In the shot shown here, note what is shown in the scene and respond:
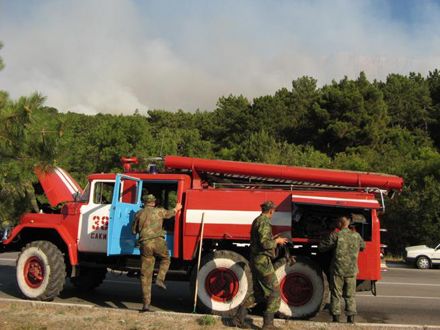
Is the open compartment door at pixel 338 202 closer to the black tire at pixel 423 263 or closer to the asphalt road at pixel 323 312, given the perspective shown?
the asphalt road at pixel 323 312

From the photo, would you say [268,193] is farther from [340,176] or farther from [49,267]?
[49,267]

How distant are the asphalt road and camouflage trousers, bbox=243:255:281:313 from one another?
5.18ft

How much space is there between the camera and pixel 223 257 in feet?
28.0

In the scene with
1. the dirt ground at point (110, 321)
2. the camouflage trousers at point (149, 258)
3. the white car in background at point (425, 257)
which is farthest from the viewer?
the white car in background at point (425, 257)

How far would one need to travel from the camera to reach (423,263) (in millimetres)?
21781

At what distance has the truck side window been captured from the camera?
31.3 ft

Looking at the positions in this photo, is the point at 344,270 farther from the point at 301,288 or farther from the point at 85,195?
the point at 85,195

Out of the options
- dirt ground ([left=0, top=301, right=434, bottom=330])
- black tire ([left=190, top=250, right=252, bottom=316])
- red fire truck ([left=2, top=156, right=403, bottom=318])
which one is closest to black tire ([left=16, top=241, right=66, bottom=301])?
red fire truck ([left=2, top=156, right=403, bottom=318])

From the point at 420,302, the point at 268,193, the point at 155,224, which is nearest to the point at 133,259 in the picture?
the point at 155,224

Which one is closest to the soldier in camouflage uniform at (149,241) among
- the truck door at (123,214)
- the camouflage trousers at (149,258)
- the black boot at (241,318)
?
the camouflage trousers at (149,258)

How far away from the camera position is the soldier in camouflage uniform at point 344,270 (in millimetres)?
7879

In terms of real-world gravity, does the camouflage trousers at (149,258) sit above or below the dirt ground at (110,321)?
above

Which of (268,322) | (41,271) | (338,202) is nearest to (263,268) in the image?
(268,322)

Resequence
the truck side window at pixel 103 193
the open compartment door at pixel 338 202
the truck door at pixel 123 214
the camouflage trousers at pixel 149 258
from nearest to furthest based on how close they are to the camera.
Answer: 1. the camouflage trousers at pixel 149 258
2. the open compartment door at pixel 338 202
3. the truck door at pixel 123 214
4. the truck side window at pixel 103 193
